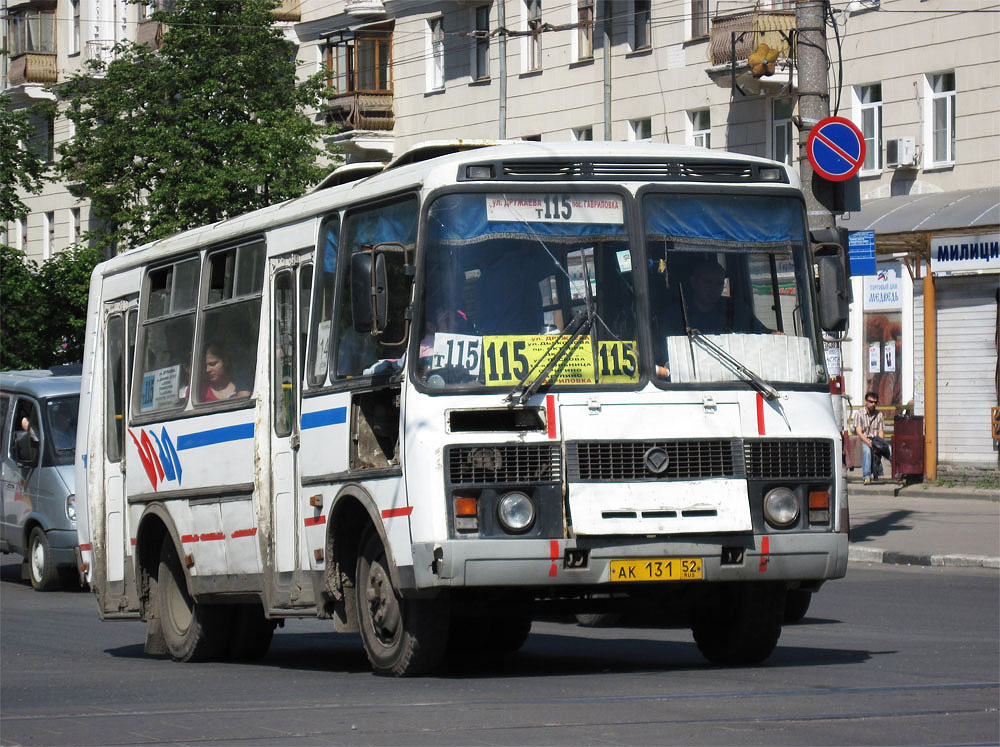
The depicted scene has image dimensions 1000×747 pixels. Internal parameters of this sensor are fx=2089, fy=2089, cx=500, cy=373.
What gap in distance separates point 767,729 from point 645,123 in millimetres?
33970

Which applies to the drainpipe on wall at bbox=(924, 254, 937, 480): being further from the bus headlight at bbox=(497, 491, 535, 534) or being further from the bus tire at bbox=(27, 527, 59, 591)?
the bus headlight at bbox=(497, 491, 535, 534)

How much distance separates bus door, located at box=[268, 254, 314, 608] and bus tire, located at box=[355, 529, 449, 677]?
2.36ft

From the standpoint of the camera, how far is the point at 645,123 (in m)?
41.9

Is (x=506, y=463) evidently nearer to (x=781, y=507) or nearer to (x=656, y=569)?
(x=656, y=569)

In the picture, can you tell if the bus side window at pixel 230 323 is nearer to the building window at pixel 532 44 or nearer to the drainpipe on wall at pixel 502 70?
the drainpipe on wall at pixel 502 70

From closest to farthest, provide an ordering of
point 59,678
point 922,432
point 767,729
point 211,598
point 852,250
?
point 767,729 < point 59,678 < point 211,598 < point 852,250 < point 922,432

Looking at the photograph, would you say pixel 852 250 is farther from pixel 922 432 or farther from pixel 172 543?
pixel 922 432

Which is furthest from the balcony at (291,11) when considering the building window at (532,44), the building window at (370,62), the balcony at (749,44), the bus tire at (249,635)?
the bus tire at (249,635)

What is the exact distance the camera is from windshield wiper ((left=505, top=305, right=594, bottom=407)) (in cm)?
1040

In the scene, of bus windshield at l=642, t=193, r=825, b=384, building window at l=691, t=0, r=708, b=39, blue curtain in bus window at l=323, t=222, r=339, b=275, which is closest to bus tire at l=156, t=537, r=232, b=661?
blue curtain in bus window at l=323, t=222, r=339, b=275

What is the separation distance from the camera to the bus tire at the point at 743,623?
11.3 m

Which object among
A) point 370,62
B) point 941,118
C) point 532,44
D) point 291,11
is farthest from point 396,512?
point 291,11

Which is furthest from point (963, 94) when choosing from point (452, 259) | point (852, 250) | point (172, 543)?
point (452, 259)

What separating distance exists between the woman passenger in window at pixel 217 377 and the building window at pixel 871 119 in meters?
23.8
